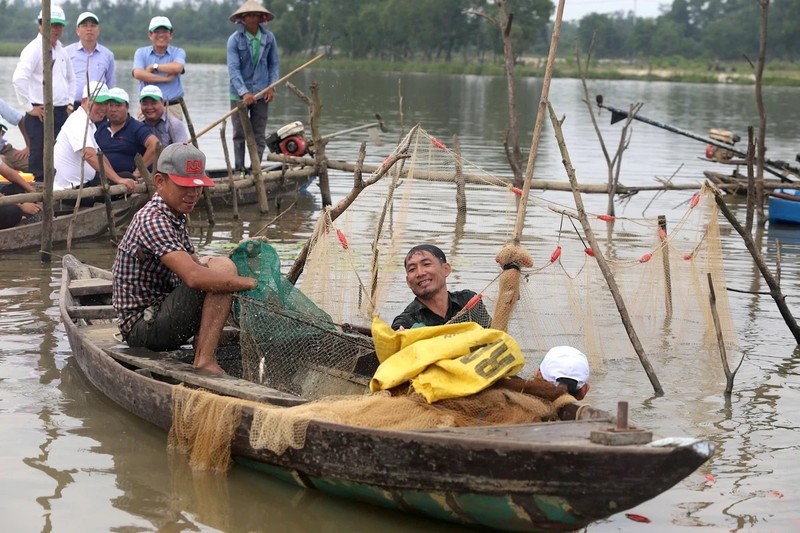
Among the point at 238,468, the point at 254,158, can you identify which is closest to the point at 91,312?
the point at 238,468

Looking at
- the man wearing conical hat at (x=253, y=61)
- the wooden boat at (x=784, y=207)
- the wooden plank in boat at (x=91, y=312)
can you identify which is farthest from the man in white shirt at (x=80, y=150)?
the wooden boat at (x=784, y=207)

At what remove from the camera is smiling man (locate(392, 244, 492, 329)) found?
18.6 ft

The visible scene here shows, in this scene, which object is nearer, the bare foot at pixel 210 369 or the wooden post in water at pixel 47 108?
the bare foot at pixel 210 369

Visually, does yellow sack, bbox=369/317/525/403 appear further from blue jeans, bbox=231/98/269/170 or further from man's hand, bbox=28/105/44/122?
blue jeans, bbox=231/98/269/170

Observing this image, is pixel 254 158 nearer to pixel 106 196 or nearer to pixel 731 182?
pixel 106 196

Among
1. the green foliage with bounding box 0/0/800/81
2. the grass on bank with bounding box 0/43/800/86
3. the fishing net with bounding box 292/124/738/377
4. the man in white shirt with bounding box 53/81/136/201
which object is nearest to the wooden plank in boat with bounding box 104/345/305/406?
the fishing net with bounding box 292/124/738/377

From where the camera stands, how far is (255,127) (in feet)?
40.1

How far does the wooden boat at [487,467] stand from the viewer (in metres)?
3.87

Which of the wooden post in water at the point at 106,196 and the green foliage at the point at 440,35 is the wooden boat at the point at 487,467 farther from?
the green foliage at the point at 440,35

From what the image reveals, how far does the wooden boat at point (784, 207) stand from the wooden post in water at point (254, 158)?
5553 millimetres

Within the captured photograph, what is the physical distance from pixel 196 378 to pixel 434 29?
66492 mm

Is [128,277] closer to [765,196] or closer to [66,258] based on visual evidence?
[66,258]

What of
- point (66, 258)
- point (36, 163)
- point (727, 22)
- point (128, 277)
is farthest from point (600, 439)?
point (727, 22)

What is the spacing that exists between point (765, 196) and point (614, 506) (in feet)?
34.7
